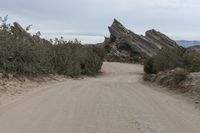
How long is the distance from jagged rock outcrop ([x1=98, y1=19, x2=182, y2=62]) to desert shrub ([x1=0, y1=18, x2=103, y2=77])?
2619 centimetres

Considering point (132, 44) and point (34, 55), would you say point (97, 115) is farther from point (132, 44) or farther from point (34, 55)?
point (132, 44)

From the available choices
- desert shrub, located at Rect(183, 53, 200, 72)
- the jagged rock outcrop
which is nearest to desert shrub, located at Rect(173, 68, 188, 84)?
desert shrub, located at Rect(183, 53, 200, 72)

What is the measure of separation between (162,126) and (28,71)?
17.3m

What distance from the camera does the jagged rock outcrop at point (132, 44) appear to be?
7506cm

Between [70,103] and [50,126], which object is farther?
[70,103]

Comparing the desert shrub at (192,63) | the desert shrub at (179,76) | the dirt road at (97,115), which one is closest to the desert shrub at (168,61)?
the desert shrub at (192,63)

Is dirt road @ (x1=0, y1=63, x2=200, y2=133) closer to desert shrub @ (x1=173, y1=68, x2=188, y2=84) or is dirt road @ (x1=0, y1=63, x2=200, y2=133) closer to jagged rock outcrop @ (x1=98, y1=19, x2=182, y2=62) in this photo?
desert shrub @ (x1=173, y1=68, x2=188, y2=84)

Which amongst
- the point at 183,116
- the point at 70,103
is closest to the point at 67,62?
the point at 70,103

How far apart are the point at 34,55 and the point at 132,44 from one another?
45.0 meters

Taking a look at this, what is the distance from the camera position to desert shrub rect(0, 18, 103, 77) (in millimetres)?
→ 27656

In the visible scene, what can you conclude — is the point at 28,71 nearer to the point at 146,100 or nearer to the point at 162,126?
the point at 146,100

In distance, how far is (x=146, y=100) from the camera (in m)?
19.1

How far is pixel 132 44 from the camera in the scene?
246ft

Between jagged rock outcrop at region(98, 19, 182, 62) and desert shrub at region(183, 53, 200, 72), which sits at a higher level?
jagged rock outcrop at region(98, 19, 182, 62)
